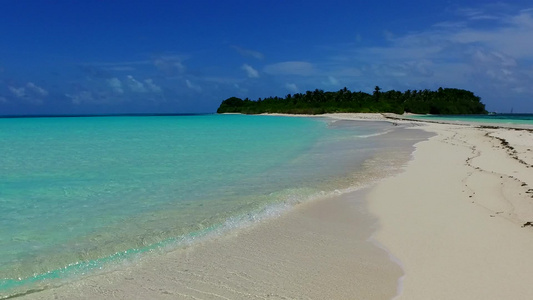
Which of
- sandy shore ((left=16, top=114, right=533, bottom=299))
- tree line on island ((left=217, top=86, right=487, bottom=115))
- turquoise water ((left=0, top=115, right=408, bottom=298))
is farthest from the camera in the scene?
tree line on island ((left=217, top=86, right=487, bottom=115))

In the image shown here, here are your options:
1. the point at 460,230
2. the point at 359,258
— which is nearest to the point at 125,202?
the point at 359,258

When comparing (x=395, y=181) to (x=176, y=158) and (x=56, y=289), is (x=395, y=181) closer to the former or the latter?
(x=56, y=289)

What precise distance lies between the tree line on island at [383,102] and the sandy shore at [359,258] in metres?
102

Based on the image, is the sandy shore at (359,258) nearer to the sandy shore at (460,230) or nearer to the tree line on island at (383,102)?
the sandy shore at (460,230)

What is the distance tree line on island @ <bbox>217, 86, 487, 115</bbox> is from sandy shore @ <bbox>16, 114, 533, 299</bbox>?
101556 mm

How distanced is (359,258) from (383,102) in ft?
366

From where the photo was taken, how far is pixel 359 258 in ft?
15.3

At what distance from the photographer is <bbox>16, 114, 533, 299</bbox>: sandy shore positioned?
3.80 metres

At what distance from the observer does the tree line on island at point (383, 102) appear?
11000cm

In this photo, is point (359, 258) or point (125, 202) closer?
point (359, 258)

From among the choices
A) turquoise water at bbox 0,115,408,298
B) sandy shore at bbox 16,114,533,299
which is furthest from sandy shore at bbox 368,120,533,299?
turquoise water at bbox 0,115,408,298

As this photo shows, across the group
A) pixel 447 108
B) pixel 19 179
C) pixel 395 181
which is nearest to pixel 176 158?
pixel 19 179

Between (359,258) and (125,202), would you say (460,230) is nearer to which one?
(359,258)

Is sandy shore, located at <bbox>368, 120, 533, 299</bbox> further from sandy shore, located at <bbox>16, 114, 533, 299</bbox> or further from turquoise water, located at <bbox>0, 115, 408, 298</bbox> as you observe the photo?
turquoise water, located at <bbox>0, 115, 408, 298</bbox>
